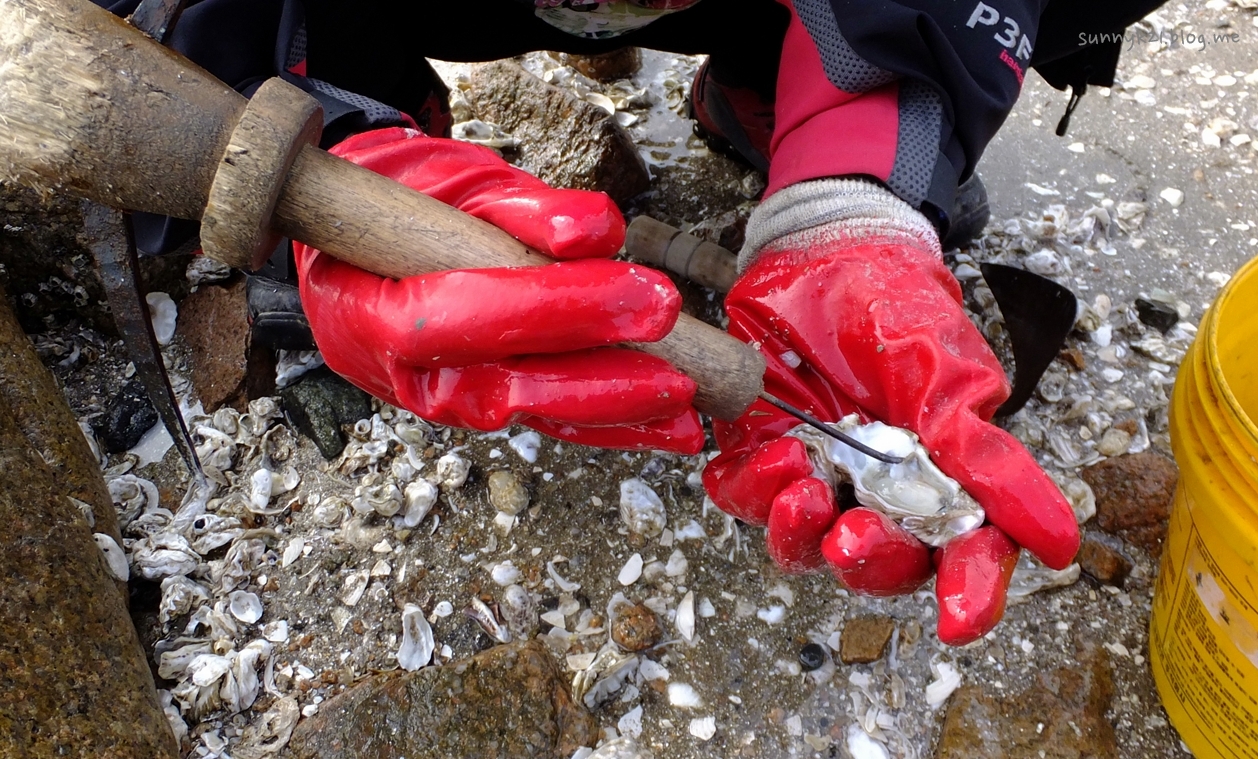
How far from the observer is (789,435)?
1.21m

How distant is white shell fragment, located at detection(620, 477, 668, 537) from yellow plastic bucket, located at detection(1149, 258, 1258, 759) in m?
0.87

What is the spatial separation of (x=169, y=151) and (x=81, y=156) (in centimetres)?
9

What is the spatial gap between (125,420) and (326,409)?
0.46 metres

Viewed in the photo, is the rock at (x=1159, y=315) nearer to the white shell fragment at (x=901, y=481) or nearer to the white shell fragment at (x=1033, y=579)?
the white shell fragment at (x=1033, y=579)

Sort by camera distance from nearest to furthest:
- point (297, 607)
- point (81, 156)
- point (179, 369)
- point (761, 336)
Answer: point (81, 156)
point (761, 336)
point (297, 607)
point (179, 369)

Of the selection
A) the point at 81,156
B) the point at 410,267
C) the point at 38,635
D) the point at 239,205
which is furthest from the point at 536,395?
the point at 38,635

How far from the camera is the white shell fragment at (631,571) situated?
4.96ft

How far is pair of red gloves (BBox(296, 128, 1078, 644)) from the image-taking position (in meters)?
0.91

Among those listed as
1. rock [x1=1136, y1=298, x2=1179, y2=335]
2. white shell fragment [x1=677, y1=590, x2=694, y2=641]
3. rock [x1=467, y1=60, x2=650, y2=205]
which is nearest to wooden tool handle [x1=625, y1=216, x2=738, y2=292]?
rock [x1=467, y1=60, x2=650, y2=205]

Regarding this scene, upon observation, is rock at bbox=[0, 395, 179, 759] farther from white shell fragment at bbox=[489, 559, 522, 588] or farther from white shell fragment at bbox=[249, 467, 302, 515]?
white shell fragment at bbox=[489, 559, 522, 588]

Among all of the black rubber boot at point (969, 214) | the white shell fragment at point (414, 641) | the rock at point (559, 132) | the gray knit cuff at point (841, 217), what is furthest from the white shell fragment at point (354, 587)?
the black rubber boot at point (969, 214)

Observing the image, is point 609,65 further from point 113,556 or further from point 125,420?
point 113,556

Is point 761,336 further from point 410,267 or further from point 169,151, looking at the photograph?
point 169,151

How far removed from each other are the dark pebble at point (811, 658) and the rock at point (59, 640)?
1057mm
